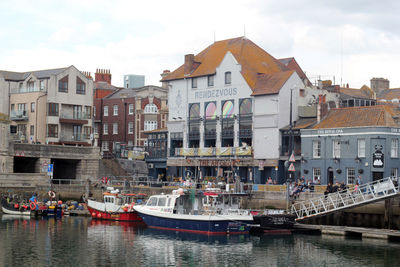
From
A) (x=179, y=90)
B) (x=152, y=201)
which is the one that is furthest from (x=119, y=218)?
(x=179, y=90)

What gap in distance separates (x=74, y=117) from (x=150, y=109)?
13.6 metres

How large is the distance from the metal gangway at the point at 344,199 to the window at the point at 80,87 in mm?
46047

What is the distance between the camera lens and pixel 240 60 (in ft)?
270

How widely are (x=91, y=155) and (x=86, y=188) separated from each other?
13.2 m

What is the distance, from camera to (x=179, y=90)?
287 ft

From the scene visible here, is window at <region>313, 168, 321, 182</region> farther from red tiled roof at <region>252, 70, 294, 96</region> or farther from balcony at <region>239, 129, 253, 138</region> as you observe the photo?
balcony at <region>239, 129, 253, 138</region>

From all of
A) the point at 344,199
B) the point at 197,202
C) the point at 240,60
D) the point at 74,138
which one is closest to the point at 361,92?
the point at 240,60

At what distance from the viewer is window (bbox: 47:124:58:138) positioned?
93.6 metres

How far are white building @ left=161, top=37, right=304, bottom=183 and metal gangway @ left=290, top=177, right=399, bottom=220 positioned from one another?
1364 centimetres

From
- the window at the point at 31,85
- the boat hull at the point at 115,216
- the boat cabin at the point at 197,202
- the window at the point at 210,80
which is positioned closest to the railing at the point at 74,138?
the window at the point at 31,85

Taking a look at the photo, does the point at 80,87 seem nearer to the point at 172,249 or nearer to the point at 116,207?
the point at 116,207

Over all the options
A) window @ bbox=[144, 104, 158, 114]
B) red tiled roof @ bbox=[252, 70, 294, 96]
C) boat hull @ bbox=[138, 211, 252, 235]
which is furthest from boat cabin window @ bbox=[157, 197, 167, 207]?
window @ bbox=[144, 104, 158, 114]

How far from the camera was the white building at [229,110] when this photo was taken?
77.0 m

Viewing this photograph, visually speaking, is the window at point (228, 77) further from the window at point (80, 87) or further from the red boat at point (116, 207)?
the window at point (80, 87)
